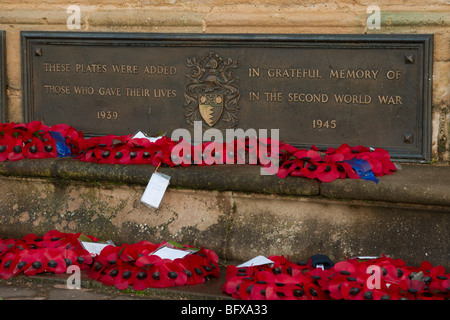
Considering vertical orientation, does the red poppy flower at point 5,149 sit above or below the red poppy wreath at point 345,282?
above

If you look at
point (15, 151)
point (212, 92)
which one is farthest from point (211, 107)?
point (15, 151)

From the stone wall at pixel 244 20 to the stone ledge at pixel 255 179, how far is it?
2.16 ft

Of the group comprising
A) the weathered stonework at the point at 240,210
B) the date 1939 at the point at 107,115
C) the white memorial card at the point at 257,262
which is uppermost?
the date 1939 at the point at 107,115

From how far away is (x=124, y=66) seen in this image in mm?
4957

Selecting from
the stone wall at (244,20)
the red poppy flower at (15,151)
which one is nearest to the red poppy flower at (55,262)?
the red poppy flower at (15,151)

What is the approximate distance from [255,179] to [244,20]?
4.20 feet

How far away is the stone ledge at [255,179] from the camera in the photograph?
3.79m

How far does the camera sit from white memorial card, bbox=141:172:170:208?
4.18 m

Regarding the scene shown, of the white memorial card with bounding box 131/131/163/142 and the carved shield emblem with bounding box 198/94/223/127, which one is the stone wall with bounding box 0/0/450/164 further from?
the white memorial card with bounding box 131/131/163/142

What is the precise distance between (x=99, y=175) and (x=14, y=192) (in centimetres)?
68

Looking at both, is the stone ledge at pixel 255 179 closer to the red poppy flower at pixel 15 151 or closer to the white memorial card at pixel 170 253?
the red poppy flower at pixel 15 151

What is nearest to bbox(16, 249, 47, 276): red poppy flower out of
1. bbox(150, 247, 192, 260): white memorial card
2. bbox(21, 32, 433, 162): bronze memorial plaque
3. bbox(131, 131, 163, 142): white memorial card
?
bbox(150, 247, 192, 260): white memorial card

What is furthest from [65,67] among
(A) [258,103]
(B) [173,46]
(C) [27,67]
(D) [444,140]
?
(D) [444,140]

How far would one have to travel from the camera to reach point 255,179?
159 inches
